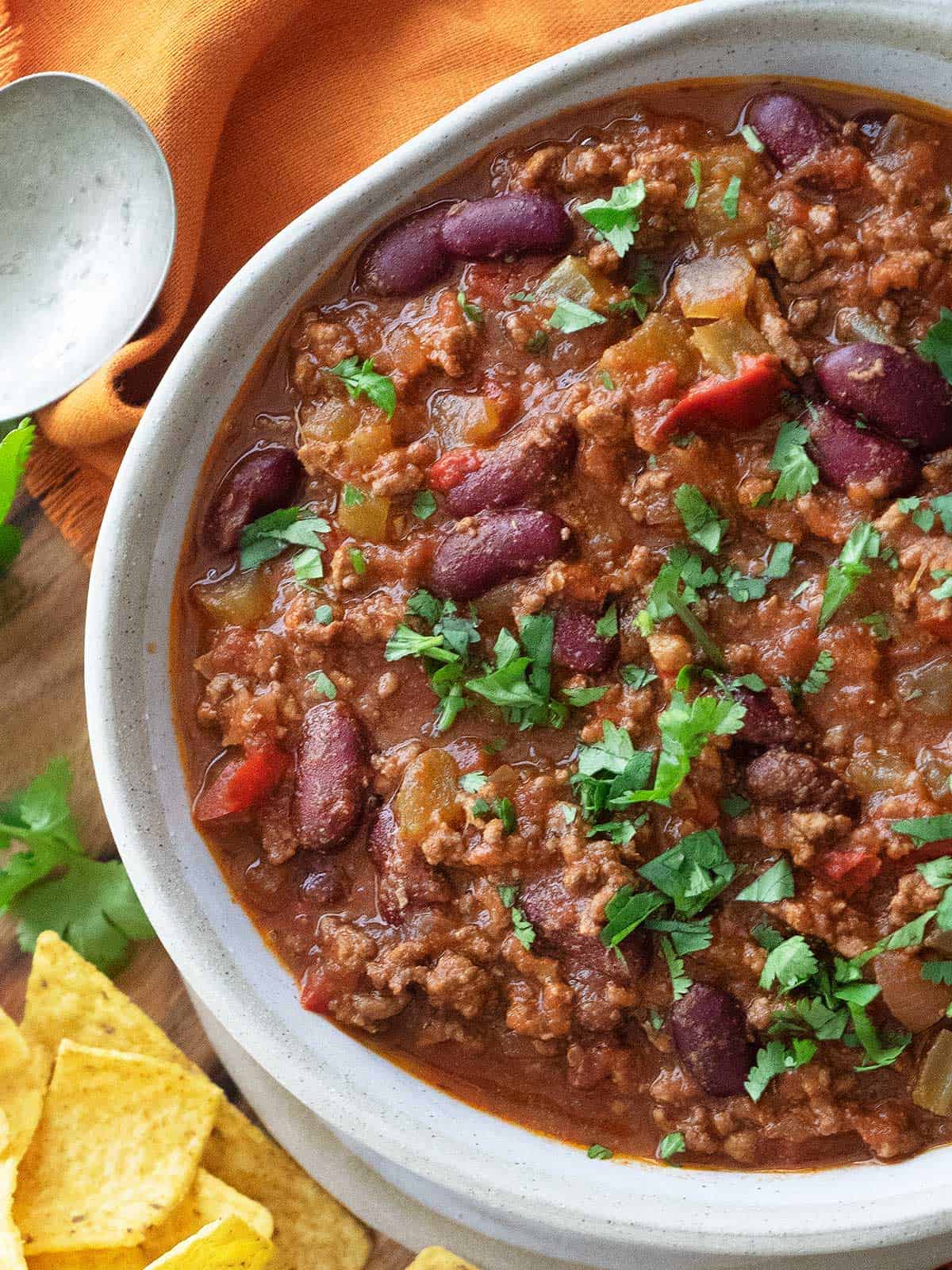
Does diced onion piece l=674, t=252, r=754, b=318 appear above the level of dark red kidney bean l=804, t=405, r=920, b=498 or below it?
above

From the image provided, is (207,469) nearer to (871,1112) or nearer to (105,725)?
(105,725)

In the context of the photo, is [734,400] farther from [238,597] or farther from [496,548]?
[238,597]

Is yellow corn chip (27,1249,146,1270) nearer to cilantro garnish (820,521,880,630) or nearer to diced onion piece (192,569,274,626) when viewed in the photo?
diced onion piece (192,569,274,626)

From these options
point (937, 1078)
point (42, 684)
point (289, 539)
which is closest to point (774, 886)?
point (937, 1078)

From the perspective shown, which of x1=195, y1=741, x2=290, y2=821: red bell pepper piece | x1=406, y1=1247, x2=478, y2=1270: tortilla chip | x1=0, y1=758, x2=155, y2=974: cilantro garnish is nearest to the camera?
→ x1=195, y1=741, x2=290, y2=821: red bell pepper piece

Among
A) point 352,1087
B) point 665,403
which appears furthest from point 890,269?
point 352,1087

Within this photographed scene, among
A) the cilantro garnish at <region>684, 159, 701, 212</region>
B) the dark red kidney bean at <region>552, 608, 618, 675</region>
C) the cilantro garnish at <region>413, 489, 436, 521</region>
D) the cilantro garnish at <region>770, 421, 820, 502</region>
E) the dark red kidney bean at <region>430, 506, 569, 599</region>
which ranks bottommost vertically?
the dark red kidney bean at <region>552, 608, 618, 675</region>

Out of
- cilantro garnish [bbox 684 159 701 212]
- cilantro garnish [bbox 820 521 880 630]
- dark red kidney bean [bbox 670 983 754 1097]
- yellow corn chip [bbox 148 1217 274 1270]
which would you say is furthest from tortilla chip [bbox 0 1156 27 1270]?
cilantro garnish [bbox 684 159 701 212]

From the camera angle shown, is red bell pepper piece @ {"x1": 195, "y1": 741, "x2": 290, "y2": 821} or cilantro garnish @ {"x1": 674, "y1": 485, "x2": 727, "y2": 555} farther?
red bell pepper piece @ {"x1": 195, "y1": 741, "x2": 290, "y2": 821}
